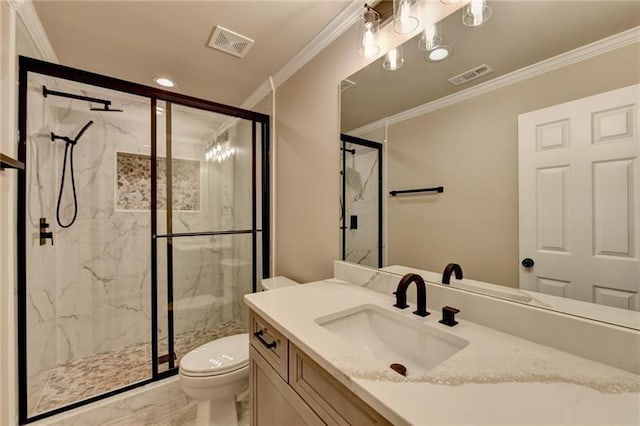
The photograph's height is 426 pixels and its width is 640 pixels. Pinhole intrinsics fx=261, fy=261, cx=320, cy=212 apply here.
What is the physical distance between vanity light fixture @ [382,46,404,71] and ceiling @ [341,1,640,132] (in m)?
0.02

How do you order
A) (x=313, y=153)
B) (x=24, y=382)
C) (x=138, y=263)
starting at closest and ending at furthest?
(x=24, y=382) → (x=313, y=153) → (x=138, y=263)

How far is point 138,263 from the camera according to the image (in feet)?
8.35

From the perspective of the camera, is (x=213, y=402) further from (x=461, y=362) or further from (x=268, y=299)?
(x=461, y=362)

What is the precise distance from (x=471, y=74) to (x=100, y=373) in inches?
122

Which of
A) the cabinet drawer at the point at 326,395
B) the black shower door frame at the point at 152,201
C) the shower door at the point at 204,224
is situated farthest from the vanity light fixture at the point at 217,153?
the cabinet drawer at the point at 326,395

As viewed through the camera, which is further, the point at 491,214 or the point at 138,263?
the point at 138,263

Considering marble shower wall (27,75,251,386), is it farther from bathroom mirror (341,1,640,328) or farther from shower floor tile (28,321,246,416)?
bathroom mirror (341,1,640,328)

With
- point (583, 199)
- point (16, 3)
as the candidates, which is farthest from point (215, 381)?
point (16, 3)

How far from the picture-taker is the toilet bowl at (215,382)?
142 cm

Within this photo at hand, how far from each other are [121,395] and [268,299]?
4.52 feet

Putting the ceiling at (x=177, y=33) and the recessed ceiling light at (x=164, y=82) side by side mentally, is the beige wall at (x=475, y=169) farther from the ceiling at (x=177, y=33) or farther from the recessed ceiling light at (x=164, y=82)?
the recessed ceiling light at (x=164, y=82)

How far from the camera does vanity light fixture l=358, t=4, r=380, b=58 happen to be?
126 centimetres

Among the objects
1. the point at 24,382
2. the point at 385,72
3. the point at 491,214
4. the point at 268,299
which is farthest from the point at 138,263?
the point at 491,214

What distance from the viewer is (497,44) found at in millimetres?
943
